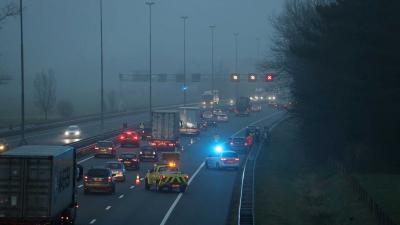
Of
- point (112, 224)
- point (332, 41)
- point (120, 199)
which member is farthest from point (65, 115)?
point (112, 224)

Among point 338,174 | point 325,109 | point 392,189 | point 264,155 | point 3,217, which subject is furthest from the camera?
point 264,155

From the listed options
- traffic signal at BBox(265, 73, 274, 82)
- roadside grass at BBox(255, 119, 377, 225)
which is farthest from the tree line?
traffic signal at BBox(265, 73, 274, 82)

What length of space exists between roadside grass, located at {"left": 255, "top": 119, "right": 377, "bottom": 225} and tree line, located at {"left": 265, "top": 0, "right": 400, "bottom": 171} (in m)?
2.71

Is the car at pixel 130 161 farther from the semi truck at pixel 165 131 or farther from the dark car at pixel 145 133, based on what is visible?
the dark car at pixel 145 133

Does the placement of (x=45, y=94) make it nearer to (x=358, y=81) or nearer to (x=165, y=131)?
(x=165, y=131)

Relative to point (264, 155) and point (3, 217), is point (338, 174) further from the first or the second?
point (3, 217)

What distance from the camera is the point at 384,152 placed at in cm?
4441

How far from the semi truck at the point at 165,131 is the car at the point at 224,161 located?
44.3 ft

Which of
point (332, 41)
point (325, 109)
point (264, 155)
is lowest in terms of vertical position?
point (264, 155)

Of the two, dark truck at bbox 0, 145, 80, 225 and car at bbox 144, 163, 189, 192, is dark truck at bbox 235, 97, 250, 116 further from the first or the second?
dark truck at bbox 0, 145, 80, 225

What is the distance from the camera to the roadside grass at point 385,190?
1169 inches

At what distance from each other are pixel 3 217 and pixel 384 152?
91.0 ft

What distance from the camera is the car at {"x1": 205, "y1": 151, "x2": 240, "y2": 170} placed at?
52.4 metres

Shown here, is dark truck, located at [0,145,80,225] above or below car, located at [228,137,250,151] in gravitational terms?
above
